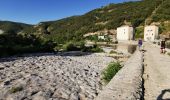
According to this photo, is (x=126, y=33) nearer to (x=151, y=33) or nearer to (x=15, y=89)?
(x=151, y=33)

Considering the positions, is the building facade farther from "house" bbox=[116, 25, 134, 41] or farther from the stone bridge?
the stone bridge

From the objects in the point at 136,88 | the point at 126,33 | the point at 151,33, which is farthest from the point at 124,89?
the point at 126,33

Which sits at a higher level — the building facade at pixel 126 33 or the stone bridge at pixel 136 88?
the building facade at pixel 126 33

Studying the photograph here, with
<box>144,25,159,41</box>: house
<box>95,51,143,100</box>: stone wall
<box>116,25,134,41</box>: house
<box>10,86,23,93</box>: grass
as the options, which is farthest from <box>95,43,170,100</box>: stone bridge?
<box>116,25,134,41</box>: house

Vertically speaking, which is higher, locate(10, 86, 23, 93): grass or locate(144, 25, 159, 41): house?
locate(144, 25, 159, 41): house

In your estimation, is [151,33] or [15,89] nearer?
[15,89]

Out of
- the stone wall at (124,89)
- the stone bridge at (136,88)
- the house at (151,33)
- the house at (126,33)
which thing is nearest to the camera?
the stone wall at (124,89)

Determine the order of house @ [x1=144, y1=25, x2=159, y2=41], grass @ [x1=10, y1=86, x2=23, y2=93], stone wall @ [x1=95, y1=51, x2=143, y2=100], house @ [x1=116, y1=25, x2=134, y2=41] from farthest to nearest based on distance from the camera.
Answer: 1. house @ [x1=116, y1=25, x2=134, y2=41]
2. house @ [x1=144, y1=25, x2=159, y2=41]
3. grass @ [x1=10, y1=86, x2=23, y2=93]
4. stone wall @ [x1=95, y1=51, x2=143, y2=100]


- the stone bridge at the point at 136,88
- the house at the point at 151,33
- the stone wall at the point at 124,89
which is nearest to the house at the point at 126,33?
the house at the point at 151,33

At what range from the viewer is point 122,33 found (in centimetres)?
9456

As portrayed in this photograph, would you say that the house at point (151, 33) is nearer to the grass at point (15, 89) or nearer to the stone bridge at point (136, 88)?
the stone bridge at point (136, 88)

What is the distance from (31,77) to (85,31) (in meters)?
101

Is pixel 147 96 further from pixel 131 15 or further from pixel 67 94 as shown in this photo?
pixel 131 15

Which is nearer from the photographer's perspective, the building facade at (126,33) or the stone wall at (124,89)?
the stone wall at (124,89)
